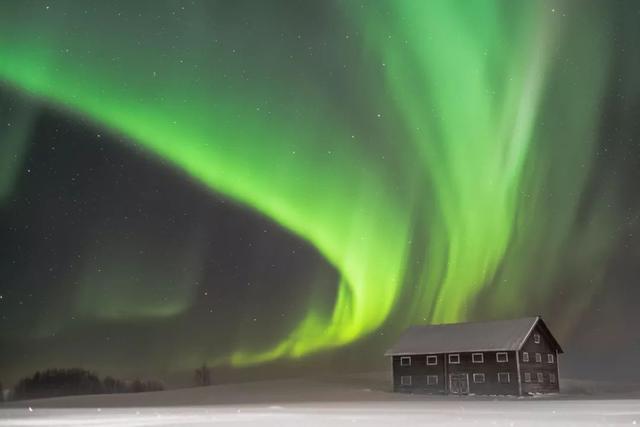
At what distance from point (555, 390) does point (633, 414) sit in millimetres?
34608

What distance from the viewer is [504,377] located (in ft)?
205

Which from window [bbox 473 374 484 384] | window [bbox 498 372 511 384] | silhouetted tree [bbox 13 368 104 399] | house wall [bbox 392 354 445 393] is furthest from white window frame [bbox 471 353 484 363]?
silhouetted tree [bbox 13 368 104 399]

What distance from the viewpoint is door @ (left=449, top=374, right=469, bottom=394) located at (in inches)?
2517

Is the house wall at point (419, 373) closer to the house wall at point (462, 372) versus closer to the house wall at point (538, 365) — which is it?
the house wall at point (462, 372)

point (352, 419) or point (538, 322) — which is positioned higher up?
point (538, 322)

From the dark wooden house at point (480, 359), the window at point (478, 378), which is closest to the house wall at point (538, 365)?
the dark wooden house at point (480, 359)

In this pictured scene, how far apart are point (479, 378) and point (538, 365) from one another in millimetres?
5656

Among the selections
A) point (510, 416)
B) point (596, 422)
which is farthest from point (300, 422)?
point (596, 422)

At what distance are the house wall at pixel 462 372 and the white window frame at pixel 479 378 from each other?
0.17 metres

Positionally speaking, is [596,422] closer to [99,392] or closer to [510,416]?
[510,416]

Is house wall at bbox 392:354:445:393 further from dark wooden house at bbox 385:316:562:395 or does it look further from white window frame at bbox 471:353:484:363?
white window frame at bbox 471:353:484:363

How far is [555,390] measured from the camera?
66375 mm

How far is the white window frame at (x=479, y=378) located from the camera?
63.2 m

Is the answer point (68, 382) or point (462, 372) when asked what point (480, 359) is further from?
point (68, 382)
